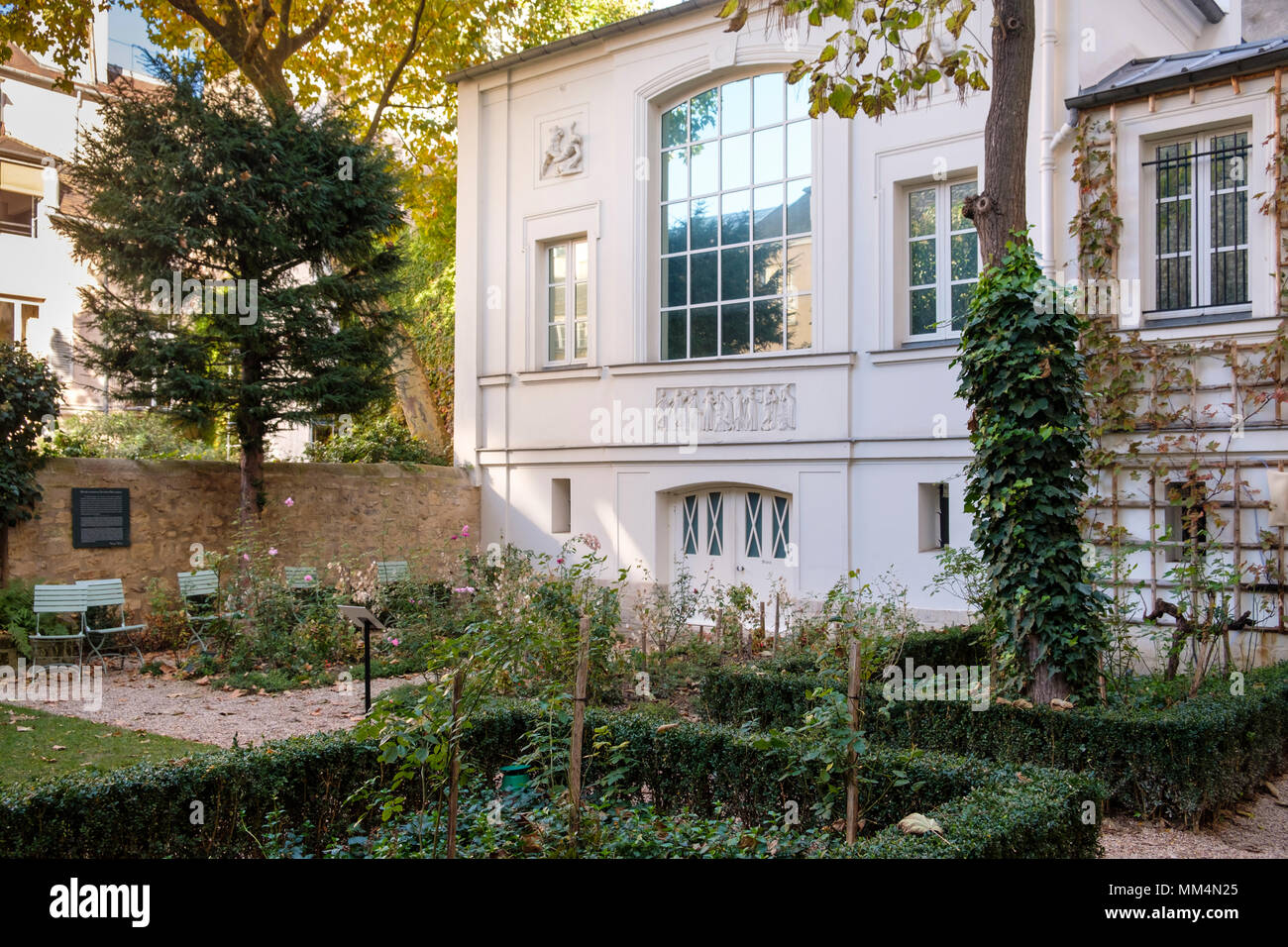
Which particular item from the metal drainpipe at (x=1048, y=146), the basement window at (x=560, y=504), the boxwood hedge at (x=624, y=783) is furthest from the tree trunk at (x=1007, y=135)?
the basement window at (x=560, y=504)

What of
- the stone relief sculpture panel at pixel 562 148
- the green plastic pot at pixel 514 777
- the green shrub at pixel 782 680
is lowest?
the green plastic pot at pixel 514 777

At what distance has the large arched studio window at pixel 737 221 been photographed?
44.2ft

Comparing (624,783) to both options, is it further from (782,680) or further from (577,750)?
(782,680)

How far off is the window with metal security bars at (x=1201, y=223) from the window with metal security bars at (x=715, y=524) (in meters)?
5.85

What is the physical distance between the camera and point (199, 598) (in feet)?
37.7

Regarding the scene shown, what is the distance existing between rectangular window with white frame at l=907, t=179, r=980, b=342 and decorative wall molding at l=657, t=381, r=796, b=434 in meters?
1.80

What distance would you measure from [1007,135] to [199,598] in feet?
31.2

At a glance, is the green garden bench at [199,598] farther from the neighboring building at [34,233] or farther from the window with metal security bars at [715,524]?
the neighboring building at [34,233]

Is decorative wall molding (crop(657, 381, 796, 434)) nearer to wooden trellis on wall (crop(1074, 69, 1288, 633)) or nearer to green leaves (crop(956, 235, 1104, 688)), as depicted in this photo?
wooden trellis on wall (crop(1074, 69, 1288, 633))

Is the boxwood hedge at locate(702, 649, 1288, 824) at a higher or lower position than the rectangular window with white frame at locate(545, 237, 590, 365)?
lower

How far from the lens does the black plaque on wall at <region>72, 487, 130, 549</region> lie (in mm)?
11484

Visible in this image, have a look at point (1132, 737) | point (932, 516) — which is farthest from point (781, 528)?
point (1132, 737)

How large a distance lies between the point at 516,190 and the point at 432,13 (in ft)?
13.8

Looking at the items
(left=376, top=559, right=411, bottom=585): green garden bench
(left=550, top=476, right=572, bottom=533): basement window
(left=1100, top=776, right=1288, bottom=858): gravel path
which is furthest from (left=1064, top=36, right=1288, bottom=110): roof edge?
(left=376, top=559, right=411, bottom=585): green garden bench
